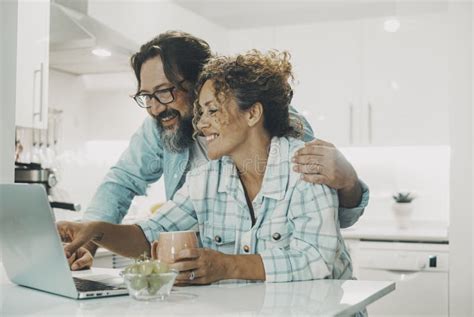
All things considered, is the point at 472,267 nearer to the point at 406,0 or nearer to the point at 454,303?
the point at 454,303

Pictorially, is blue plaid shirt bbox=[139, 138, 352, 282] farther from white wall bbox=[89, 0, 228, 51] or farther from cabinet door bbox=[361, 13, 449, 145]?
cabinet door bbox=[361, 13, 449, 145]

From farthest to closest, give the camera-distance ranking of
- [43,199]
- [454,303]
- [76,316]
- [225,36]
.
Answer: [225,36], [454,303], [43,199], [76,316]

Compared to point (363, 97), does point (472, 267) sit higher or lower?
lower

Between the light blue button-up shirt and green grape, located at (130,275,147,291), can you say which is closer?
green grape, located at (130,275,147,291)

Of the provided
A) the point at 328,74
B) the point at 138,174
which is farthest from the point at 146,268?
the point at 328,74

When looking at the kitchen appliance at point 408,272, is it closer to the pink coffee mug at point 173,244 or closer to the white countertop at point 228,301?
the white countertop at point 228,301

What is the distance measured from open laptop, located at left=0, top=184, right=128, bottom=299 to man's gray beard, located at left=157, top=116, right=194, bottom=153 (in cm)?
82

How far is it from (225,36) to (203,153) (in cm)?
206

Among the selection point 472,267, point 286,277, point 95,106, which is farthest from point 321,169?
point 95,106

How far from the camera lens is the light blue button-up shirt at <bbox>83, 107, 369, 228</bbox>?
2336 millimetres

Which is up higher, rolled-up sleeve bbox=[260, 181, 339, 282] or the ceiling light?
the ceiling light

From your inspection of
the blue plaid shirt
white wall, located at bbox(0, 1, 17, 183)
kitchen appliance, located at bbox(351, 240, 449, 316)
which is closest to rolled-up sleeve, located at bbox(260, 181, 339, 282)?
the blue plaid shirt

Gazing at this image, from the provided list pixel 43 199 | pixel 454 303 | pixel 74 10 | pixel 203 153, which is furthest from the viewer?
pixel 454 303

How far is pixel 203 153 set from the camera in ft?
7.50
